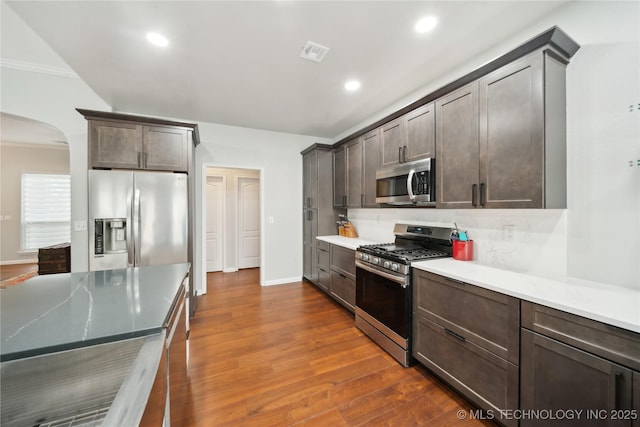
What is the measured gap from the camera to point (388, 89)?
2.84m

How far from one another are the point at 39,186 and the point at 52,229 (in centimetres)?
108

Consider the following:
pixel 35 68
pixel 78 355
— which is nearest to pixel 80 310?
pixel 78 355

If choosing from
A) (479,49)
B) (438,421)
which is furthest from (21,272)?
(479,49)

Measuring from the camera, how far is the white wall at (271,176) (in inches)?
154

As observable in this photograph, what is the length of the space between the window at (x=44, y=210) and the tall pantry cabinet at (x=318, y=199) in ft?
21.2

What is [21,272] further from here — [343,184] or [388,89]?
[388,89]

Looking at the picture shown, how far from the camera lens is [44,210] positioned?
586 cm

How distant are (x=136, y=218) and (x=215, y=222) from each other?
97.6 inches

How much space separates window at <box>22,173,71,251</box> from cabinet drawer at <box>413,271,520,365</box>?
8.34 metres

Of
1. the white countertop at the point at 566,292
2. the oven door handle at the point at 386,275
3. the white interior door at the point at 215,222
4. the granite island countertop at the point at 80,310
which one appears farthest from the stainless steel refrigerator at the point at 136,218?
the white countertop at the point at 566,292

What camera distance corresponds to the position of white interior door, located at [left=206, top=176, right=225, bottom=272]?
5195mm

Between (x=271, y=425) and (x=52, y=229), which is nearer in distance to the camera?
(x=271, y=425)

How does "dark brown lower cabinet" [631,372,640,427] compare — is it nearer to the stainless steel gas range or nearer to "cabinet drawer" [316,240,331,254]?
the stainless steel gas range

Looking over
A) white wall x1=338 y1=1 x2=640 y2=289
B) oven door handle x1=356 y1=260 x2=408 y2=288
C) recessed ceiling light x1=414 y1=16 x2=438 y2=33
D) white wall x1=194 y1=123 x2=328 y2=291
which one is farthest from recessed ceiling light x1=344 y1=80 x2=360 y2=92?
oven door handle x1=356 y1=260 x2=408 y2=288
